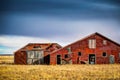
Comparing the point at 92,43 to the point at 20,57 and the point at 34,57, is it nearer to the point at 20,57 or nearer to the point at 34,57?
the point at 34,57

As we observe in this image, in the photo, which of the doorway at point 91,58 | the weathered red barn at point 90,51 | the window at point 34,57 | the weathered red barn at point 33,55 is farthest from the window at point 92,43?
the window at point 34,57

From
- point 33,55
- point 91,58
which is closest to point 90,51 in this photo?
point 91,58

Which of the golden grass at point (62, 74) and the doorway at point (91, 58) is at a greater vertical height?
the doorway at point (91, 58)

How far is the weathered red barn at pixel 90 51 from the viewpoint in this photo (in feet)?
132

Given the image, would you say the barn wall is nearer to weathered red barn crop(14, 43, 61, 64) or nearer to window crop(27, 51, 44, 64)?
weathered red barn crop(14, 43, 61, 64)

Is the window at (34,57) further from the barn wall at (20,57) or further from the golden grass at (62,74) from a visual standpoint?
the golden grass at (62,74)

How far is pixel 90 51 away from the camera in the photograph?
4050 centimetres

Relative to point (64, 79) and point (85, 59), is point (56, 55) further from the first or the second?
point (64, 79)

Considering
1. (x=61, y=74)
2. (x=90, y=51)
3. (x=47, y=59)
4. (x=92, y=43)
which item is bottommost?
(x=61, y=74)

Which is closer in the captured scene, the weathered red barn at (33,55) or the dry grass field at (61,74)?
the dry grass field at (61,74)

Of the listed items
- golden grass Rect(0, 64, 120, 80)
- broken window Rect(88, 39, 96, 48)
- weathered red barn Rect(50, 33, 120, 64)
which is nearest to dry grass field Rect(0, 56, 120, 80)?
golden grass Rect(0, 64, 120, 80)

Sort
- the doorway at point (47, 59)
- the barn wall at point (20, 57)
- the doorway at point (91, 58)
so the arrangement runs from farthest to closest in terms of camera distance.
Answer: the barn wall at point (20, 57), the doorway at point (47, 59), the doorway at point (91, 58)

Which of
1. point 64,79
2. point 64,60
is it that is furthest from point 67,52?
point 64,79

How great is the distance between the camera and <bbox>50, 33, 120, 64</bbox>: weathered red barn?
40.3 meters
